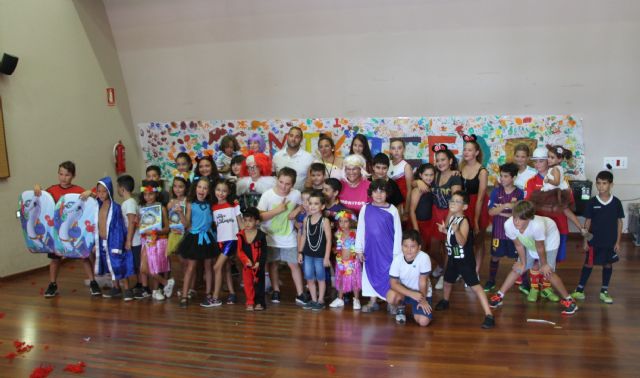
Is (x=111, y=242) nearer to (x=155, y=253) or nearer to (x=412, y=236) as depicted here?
(x=155, y=253)

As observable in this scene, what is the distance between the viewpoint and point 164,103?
24.8 feet

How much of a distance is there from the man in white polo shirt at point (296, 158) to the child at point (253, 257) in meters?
0.73

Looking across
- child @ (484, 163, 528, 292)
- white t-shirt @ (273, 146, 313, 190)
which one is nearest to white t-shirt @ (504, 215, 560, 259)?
child @ (484, 163, 528, 292)

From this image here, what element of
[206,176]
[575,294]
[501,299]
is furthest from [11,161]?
[575,294]

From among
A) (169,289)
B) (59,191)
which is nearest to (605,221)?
(169,289)

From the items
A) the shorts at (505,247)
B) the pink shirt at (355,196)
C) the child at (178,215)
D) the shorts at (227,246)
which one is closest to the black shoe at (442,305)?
the shorts at (505,247)

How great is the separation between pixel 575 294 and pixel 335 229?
7.17 feet

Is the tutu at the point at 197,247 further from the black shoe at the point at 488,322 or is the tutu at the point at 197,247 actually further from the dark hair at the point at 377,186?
the black shoe at the point at 488,322

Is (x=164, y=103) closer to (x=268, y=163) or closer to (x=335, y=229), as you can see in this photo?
(x=268, y=163)

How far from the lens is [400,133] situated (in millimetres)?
6777

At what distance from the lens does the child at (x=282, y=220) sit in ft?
14.2

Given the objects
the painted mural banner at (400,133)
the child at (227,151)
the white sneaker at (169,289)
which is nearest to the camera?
the white sneaker at (169,289)

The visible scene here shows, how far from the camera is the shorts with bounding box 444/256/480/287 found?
377cm

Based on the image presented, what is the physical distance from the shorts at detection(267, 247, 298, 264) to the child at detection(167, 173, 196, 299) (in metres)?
0.76
